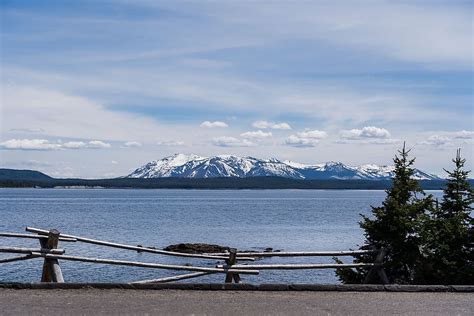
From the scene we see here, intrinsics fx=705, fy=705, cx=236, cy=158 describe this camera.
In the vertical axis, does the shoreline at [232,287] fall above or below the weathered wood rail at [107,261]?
below

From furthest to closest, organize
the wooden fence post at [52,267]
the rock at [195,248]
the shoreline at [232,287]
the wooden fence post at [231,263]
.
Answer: the rock at [195,248] < the wooden fence post at [231,263] < the wooden fence post at [52,267] < the shoreline at [232,287]

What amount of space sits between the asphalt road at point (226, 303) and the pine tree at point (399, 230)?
3.17 m

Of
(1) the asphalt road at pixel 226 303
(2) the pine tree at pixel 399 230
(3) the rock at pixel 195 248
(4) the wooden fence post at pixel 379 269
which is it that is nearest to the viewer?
(1) the asphalt road at pixel 226 303

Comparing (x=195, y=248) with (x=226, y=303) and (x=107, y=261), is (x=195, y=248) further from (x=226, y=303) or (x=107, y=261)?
(x=226, y=303)

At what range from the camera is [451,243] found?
15250 mm

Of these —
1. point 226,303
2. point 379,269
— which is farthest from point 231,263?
point 379,269

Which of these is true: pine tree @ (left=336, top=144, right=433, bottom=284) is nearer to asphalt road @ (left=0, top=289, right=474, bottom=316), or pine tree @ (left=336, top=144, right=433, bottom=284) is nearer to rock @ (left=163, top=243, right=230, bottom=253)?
asphalt road @ (left=0, top=289, right=474, bottom=316)

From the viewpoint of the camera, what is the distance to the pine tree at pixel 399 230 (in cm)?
1555

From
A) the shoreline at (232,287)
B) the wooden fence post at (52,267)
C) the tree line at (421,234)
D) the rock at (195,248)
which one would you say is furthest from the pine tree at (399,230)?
the rock at (195,248)

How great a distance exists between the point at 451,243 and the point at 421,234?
0.65m

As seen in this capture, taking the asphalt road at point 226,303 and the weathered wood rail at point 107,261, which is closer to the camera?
the asphalt road at point 226,303

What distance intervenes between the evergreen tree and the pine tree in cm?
28

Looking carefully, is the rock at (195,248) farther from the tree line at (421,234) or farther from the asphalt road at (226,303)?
the asphalt road at (226,303)

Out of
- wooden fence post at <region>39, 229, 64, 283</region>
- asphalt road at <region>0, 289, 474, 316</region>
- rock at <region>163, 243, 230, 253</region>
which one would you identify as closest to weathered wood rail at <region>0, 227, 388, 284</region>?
wooden fence post at <region>39, 229, 64, 283</region>
